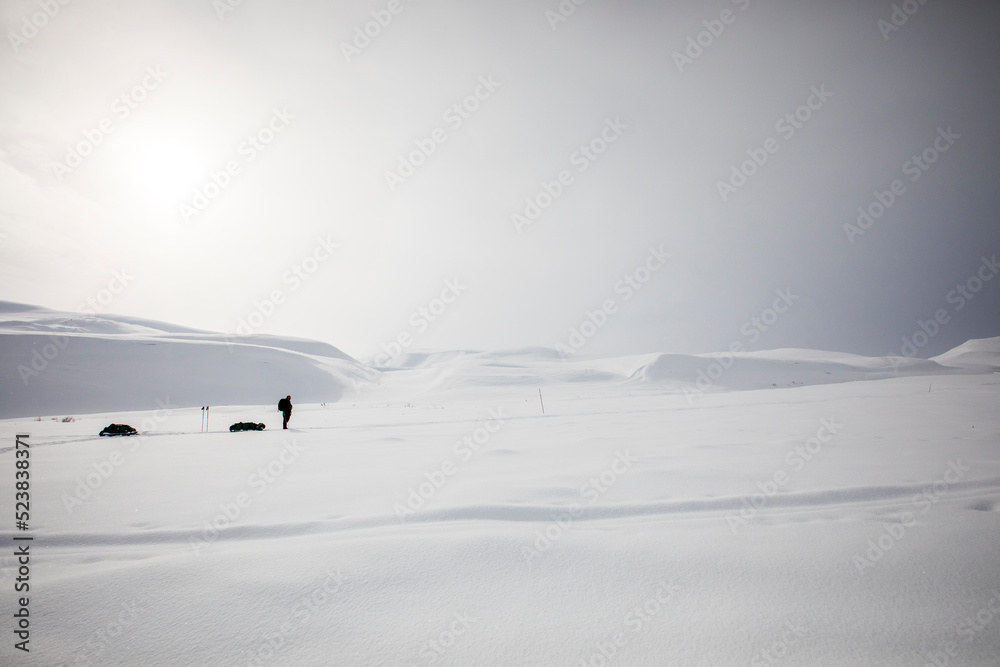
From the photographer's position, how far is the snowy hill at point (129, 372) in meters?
31.1

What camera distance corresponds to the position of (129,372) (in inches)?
1419

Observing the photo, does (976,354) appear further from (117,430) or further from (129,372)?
(129,372)

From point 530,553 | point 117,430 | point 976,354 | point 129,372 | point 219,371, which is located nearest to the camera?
point 530,553

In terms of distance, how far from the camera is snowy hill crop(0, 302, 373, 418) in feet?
102

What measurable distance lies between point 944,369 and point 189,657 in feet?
253

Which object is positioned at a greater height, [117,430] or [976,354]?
[976,354]

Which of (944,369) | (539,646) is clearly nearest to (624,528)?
(539,646)

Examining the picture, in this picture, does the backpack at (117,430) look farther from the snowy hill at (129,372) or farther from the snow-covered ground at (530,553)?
the snowy hill at (129,372)

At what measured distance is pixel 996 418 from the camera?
7422 millimetres

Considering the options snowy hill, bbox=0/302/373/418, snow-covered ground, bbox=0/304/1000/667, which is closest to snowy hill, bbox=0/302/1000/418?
snowy hill, bbox=0/302/373/418

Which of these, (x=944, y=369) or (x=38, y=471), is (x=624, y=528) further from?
(x=944, y=369)

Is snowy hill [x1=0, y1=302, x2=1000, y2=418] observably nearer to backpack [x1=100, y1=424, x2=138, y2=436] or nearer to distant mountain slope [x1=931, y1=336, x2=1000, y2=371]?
distant mountain slope [x1=931, y1=336, x2=1000, y2=371]

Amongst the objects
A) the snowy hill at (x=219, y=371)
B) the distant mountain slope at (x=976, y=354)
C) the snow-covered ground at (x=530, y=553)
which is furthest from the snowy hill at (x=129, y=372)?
the distant mountain slope at (x=976, y=354)

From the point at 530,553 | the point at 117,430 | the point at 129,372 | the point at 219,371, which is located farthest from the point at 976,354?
the point at 129,372
